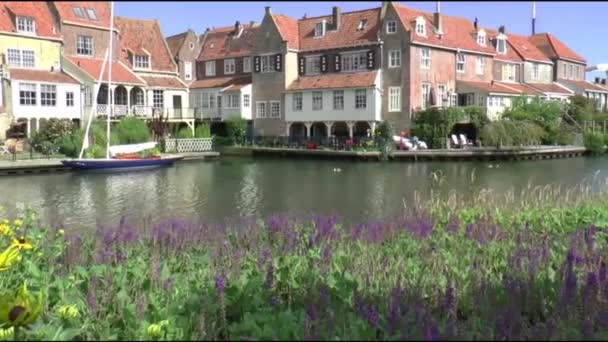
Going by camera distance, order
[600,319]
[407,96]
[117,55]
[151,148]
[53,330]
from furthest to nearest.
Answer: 1. [117,55]
2. [407,96]
3. [151,148]
4. [600,319]
5. [53,330]

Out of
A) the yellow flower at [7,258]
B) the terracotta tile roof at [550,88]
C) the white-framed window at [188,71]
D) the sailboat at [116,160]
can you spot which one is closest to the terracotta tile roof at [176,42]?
the white-framed window at [188,71]

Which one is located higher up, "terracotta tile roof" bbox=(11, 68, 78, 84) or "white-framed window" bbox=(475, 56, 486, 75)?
"white-framed window" bbox=(475, 56, 486, 75)

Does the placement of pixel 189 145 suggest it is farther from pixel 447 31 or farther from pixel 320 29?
pixel 447 31

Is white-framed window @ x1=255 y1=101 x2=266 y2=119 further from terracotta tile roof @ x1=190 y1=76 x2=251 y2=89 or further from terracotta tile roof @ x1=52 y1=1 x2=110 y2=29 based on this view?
terracotta tile roof @ x1=52 y1=1 x2=110 y2=29

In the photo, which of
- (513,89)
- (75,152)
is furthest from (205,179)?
(513,89)

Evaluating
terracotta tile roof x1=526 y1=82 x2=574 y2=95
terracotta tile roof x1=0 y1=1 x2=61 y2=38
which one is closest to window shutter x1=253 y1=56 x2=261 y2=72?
terracotta tile roof x1=0 y1=1 x2=61 y2=38

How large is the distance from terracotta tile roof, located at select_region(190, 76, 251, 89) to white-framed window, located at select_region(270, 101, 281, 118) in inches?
178

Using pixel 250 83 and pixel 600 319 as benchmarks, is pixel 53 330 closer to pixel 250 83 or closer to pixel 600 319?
pixel 600 319

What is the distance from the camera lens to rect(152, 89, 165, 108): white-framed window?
192 feet

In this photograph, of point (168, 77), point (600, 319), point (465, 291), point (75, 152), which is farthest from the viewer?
point (168, 77)

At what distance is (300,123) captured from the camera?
189ft

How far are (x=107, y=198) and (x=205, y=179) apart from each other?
27.5ft

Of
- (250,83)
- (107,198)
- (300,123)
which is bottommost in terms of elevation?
(107,198)

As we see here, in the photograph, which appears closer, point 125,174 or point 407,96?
point 125,174
